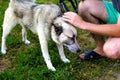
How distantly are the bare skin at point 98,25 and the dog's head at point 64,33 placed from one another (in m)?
0.11

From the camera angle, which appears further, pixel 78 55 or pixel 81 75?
pixel 78 55

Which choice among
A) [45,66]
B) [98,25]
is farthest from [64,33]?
[45,66]

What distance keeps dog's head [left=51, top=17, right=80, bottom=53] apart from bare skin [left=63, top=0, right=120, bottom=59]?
11cm

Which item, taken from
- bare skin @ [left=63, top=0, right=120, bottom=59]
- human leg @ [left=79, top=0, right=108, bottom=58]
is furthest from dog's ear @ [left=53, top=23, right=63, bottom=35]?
human leg @ [left=79, top=0, right=108, bottom=58]

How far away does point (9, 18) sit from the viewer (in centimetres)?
475

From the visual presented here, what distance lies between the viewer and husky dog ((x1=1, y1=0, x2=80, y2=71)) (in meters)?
3.86

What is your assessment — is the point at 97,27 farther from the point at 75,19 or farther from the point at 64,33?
the point at 64,33

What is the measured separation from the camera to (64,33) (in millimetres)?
3816

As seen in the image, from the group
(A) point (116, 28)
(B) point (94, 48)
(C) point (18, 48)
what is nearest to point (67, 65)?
(B) point (94, 48)

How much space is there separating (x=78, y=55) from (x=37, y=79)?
0.91 meters

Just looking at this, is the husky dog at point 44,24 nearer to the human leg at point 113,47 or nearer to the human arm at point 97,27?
the human arm at point 97,27

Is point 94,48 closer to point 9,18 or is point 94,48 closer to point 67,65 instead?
point 67,65

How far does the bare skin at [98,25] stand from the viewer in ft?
11.0

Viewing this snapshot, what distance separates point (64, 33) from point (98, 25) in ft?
1.76
